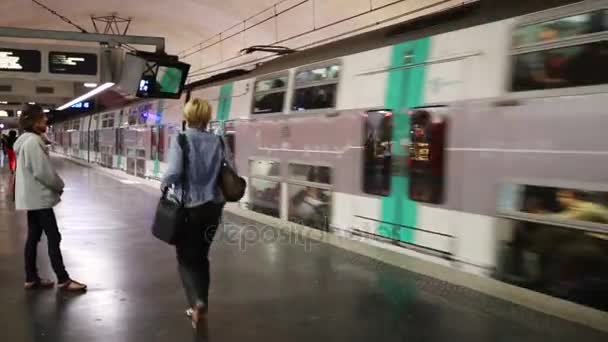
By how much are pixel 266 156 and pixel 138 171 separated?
970 cm

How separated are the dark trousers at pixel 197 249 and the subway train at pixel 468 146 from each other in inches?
87.4

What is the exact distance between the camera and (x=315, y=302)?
5078 mm

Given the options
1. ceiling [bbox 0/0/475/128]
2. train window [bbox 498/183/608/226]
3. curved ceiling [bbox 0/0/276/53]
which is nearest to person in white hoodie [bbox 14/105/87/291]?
train window [bbox 498/183/608/226]

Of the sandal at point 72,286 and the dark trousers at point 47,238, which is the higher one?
the dark trousers at point 47,238

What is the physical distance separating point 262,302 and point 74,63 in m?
9.85

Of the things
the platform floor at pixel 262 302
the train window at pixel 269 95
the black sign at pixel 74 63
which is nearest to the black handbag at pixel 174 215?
the platform floor at pixel 262 302

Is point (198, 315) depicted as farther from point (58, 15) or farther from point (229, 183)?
point (58, 15)

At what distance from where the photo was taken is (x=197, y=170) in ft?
13.9

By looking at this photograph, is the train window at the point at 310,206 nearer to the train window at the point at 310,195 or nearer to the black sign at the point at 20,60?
the train window at the point at 310,195

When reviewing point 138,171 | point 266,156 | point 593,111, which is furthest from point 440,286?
point 138,171

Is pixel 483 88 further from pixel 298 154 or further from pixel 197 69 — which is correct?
pixel 197 69

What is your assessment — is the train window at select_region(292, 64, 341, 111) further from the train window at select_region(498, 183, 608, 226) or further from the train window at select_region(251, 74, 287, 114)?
the train window at select_region(498, 183, 608, 226)

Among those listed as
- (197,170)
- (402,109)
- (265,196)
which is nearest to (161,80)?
(265,196)

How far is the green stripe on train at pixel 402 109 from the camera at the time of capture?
592 centimetres
